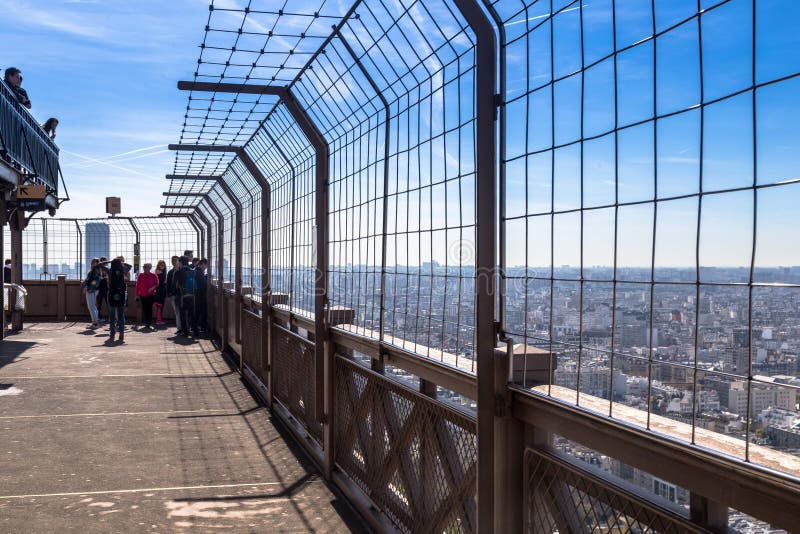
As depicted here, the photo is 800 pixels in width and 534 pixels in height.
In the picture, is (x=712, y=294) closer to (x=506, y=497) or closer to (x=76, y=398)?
(x=506, y=497)

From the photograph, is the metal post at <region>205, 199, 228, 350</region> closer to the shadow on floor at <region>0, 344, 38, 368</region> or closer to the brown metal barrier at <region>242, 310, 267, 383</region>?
the brown metal barrier at <region>242, 310, 267, 383</region>

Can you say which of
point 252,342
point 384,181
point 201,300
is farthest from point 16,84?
point 384,181

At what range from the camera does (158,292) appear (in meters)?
23.4

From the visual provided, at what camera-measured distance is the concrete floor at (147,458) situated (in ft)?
19.0

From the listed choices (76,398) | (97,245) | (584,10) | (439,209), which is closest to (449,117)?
(439,209)

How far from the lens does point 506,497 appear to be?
11.0 ft

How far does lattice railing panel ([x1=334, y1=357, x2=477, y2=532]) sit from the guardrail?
35.2ft

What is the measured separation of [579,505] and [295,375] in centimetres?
581

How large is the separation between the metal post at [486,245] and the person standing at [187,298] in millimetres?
16707

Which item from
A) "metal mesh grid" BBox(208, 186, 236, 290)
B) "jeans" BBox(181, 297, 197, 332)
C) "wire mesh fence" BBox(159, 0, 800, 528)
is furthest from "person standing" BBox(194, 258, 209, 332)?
"wire mesh fence" BBox(159, 0, 800, 528)

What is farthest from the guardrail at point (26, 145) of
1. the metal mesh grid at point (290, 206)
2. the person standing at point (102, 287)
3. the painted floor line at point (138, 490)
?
the painted floor line at point (138, 490)

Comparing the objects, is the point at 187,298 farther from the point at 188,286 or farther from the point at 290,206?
the point at 290,206

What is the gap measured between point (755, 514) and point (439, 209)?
2377 mm

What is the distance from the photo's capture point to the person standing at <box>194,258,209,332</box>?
20172 mm
